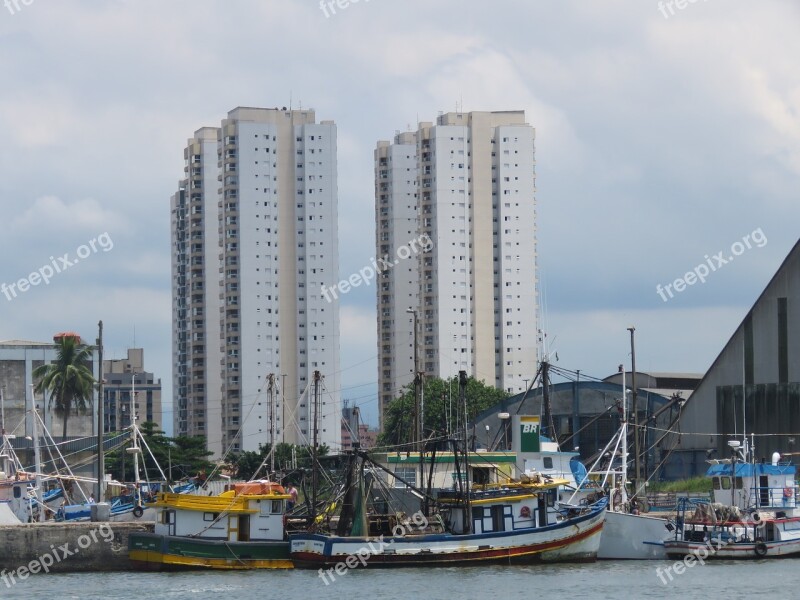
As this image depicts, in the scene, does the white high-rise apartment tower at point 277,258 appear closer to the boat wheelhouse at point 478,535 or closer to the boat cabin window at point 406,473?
the boat cabin window at point 406,473

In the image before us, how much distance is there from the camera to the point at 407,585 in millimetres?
45656

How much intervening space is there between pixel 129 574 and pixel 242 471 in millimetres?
63508

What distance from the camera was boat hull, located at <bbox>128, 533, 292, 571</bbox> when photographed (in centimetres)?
5041

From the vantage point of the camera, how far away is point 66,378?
96.8 metres

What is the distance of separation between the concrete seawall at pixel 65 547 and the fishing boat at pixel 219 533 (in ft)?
4.18

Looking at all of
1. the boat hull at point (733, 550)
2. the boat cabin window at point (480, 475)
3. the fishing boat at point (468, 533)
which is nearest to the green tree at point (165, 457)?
the boat cabin window at point (480, 475)

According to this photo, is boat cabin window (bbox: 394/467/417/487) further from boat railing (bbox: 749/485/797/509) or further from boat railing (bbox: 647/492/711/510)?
boat railing (bbox: 749/485/797/509)

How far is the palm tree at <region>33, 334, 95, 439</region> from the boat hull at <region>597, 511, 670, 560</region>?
5076cm

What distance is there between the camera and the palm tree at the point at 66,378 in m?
97.0

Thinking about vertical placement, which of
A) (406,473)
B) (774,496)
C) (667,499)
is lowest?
(667,499)

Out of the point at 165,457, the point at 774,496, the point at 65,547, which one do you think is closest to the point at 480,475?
the point at 774,496

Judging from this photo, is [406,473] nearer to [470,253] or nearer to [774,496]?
[774,496]

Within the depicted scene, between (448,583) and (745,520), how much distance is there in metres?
13.5

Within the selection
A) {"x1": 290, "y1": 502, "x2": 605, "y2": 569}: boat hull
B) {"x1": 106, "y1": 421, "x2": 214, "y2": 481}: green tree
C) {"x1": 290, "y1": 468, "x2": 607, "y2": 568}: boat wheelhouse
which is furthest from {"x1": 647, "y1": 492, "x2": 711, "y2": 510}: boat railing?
{"x1": 106, "y1": 421, "x2": 214, "y2": 481}: green tree
